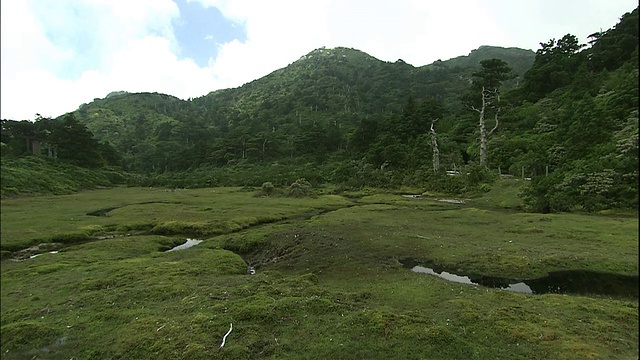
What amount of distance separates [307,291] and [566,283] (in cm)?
1453

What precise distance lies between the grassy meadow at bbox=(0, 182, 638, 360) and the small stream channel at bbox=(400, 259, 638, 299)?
2.04ft

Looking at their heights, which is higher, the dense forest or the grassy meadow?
the dense forest

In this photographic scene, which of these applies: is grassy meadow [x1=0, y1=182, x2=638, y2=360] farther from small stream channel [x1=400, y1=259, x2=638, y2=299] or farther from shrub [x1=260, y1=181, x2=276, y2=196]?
shrub [x1=260, y1=181, x2=276, y2=196]

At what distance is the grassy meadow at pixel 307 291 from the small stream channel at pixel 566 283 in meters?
0.62

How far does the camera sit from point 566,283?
1977 cm

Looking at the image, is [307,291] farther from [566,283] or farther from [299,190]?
[299,190]

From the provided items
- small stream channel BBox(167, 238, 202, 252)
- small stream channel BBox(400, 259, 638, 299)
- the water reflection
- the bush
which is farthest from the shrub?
small stream channel BBox(400, 259, 638, 299)

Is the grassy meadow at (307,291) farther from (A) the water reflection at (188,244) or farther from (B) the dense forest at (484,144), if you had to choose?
(B) the dense forest at (484,144)

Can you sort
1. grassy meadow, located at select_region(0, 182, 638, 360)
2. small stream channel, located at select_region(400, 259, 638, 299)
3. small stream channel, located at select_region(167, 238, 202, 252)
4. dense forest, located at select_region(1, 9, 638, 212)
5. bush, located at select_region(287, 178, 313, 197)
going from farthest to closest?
bush, located at select_region(287, 178, 313, 197), dense forest, located at select_region(1, 9, 638, 212), small stream channel, located at select_region(167, 238, 202, 252), small stream channel, located at select_region(400, 259, 638, 299), grassy meadow, located at select_region(0, 182, 638, 360)

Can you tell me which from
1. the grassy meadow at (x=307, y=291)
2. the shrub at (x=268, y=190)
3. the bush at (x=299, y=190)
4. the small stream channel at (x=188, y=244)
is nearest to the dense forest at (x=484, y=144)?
the grassy meadow at (x=307, y=291)

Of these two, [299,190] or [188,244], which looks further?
[299,190]

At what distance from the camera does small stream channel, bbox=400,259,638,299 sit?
18547mm

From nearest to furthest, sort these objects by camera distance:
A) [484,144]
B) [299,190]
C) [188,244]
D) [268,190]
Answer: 1. [188,244]
2. [484,144]
3. [299,190]
4. [268,190]

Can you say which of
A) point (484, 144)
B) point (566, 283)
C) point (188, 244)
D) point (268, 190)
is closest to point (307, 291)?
point (566, 283)
